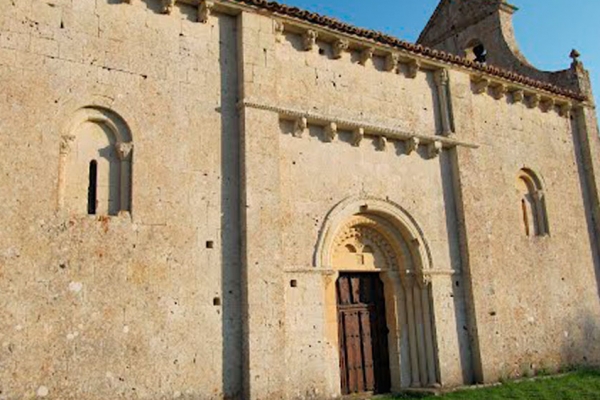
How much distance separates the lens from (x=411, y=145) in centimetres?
1025

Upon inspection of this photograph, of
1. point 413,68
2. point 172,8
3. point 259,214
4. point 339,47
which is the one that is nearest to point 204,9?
point 172,8

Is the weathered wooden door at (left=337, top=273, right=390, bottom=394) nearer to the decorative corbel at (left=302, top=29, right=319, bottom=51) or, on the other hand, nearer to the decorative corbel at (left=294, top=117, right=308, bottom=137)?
the decorative corbel at (left=294, top=117, right=308, bottom=137)

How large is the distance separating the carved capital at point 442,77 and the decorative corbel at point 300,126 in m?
3.49

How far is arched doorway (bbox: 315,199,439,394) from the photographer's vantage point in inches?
372

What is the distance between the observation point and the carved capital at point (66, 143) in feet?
23.3

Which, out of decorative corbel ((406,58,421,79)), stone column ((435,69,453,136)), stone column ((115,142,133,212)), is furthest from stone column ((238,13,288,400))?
stone column ((435,69,453,136))

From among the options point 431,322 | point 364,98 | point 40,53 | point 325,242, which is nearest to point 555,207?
point 431,322

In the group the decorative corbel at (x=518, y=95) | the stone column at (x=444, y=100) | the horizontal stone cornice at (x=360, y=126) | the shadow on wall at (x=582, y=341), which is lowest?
the shadow on wall at (x=582, y=341)

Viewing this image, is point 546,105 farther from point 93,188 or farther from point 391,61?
point 93,188

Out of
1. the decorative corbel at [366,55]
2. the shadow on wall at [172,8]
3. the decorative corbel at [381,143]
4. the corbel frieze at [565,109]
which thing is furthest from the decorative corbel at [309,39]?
the corbel frieze at [565,109]

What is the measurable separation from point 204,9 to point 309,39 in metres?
1.88

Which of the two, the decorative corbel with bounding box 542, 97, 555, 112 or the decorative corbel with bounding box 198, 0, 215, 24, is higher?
the decorative corbel with bounding box 542, 97, 555, 112

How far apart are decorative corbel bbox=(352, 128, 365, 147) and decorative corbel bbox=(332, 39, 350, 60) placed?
1.37 meters

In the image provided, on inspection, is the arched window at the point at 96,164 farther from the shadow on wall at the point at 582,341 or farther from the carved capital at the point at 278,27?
the shadow on wall at the point at 582,341
